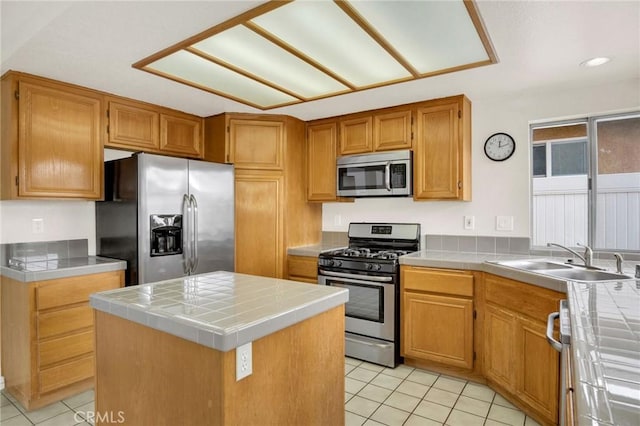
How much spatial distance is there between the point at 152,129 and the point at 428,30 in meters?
2.47

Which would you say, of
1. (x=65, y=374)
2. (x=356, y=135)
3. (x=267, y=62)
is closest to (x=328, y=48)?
(x=267, y=62)

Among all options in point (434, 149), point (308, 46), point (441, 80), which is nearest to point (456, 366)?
point (434, 149)

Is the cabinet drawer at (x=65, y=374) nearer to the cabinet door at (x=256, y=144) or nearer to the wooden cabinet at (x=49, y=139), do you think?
the wooden cabinet at (x=49, y=139)

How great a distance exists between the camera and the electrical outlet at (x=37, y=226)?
2.80m

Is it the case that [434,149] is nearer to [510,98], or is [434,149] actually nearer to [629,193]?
[510,98]

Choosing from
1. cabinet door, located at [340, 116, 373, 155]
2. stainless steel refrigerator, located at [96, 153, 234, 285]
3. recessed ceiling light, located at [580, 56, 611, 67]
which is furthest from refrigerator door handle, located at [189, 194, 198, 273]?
recessed ceiling light, located at [580, 56, 611, 67]

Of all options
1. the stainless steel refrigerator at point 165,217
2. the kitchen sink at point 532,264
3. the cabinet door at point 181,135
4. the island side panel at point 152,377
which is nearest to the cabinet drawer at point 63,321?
the stainless steel refrigerator at point 165,217

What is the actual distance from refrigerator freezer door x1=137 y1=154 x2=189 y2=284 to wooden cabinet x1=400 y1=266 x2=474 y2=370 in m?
1.85

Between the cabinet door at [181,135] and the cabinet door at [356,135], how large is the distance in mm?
1437

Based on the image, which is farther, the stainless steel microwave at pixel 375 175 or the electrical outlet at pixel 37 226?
the stainless steel microwave at pixel 375 175

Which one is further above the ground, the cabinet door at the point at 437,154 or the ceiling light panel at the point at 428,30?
the ceiling light panel at the point at 428,30

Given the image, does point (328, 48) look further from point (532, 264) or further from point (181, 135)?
point (532, 264)

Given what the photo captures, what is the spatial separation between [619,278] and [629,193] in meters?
1.04

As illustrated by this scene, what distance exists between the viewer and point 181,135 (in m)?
3.50
